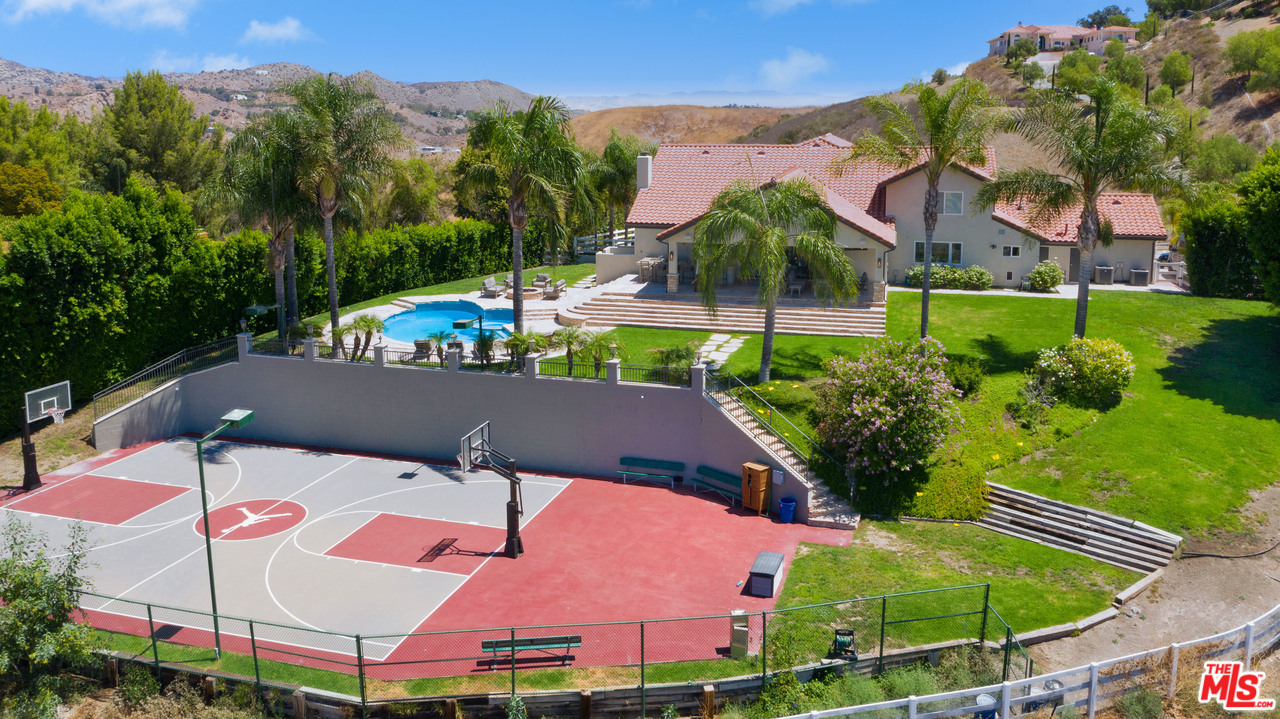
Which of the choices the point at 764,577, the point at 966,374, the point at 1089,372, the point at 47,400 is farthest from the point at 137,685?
the point at 1089,372

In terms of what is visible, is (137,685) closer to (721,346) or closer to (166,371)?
(166,371)

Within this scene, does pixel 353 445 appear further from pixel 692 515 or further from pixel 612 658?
pixel 612 658

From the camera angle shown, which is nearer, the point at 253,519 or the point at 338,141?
the point at 253,519

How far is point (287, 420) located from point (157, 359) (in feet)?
21.3

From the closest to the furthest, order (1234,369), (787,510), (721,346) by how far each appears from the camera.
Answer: (787,510) < (1234,369) < (721,346)

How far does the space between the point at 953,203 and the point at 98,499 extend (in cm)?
3842

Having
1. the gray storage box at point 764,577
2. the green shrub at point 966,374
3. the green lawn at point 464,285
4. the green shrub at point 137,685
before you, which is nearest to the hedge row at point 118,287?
the green lawn at point 464,285

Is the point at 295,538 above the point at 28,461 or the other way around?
the other way around

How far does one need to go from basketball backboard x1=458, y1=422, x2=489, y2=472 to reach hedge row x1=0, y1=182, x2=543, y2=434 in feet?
42.3

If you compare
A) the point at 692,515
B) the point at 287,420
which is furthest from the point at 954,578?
the point at 287,420

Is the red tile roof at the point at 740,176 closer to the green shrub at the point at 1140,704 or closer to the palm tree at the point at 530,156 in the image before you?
the palm tree at the point at 530,156

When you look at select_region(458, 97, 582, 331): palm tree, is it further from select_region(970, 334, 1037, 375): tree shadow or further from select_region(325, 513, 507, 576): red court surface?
select_region(970, 334, 1037, 375): tree shadow

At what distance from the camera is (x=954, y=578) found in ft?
70.2

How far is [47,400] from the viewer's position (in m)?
29.2
